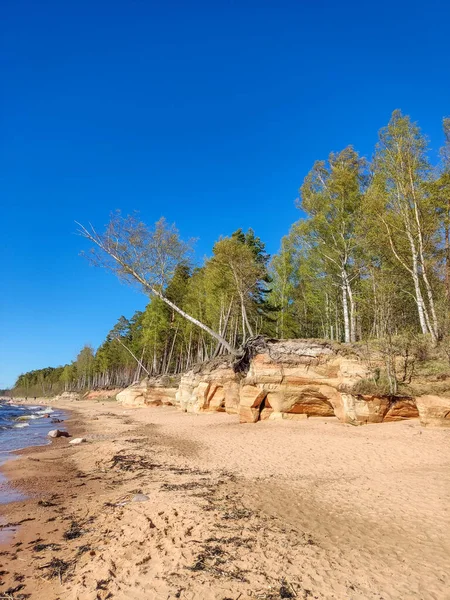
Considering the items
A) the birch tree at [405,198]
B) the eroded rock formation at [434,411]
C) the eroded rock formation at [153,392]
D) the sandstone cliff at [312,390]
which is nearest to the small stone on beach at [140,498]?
the sandstone cliff at [312,390]

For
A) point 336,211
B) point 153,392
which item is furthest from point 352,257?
point 153,392

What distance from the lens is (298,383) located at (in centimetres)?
1780

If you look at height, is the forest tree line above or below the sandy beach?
above

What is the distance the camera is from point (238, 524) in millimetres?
5699

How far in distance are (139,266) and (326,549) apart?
20.2m

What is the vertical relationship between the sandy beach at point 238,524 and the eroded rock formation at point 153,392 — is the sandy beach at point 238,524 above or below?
above

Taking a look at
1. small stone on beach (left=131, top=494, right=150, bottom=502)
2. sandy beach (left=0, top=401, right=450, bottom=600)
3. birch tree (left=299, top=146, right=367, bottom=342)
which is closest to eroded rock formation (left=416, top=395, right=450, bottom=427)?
sandy beach (left=0, top=401, right=450, bottom=600)

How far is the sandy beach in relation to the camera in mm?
4141

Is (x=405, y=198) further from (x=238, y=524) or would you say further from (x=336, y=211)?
(x=238, y=524)

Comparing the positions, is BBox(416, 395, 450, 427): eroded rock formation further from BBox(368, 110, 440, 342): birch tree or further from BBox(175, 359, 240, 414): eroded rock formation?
BBox(175, 359, 240, 414): eroded rock formation

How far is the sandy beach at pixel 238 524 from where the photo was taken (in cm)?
414

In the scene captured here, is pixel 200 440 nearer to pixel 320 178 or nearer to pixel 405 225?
pixel 405 225

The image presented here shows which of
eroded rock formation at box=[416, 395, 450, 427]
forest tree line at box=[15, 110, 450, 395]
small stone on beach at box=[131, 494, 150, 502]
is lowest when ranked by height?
small stone on beach at box=[131, 494, 150, 502]

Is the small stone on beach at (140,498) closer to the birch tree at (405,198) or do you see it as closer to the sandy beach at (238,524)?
the sandy beach at (238,524)
